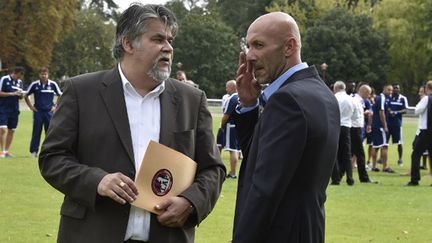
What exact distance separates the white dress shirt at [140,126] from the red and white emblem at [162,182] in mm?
124

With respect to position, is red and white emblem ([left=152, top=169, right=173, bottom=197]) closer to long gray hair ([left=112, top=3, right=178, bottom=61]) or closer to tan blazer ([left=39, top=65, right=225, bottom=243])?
tan blazer ([left=39, top=65, right=225, bottom=243])

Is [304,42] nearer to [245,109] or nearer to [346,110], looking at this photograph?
[346,110]

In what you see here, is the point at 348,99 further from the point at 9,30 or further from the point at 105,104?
the point at 9,30

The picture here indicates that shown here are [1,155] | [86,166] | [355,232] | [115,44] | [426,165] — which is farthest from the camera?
[426,165]

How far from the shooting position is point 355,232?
1097cm

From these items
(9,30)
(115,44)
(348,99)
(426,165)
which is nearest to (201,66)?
(9,30)

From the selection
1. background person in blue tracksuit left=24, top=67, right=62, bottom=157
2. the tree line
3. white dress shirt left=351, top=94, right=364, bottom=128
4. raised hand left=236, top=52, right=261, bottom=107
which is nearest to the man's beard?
raised hand left=236, top=52, right=261, bottom=107

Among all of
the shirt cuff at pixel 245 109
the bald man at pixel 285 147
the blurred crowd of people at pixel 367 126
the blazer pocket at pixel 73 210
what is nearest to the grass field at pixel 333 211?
the blurred crowd of people at pixel 367 126

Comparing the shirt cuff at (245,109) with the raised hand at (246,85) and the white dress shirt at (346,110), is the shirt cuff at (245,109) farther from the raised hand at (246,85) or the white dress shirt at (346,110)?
the white dress shirt at (346,110)

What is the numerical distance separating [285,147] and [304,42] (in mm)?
66266

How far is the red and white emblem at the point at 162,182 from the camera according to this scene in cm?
479

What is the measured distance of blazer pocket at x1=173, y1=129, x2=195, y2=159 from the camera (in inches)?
193

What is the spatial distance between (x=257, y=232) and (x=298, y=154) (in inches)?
17.0

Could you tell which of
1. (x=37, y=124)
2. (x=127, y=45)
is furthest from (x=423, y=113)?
(x=127, y=45)
